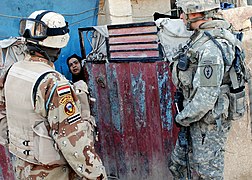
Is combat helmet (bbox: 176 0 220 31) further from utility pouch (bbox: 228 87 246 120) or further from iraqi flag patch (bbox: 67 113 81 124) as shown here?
iraqi flag patch (bbox: 67 113 81 124)

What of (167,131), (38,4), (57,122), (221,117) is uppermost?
(38,4)

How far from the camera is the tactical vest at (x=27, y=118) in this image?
2611 millimetres

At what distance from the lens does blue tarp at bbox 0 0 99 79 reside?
5293 mm

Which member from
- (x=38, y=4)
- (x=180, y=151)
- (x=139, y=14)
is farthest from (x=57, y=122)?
(x=139, y=14)

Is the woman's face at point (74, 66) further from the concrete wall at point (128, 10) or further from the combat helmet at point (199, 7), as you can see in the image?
the combat helmet at point (199, 7)

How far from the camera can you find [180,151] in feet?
11.6

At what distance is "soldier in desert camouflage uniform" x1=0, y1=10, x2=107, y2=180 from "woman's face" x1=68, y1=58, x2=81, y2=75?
245 cm

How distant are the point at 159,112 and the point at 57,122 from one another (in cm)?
189

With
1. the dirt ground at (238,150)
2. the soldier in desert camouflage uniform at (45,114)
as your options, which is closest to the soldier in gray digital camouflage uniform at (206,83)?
the dirt ground at (238,150)

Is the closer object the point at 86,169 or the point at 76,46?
the point at 86,169

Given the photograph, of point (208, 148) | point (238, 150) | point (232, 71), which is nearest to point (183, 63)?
point (232, 71)

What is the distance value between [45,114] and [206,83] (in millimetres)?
1187

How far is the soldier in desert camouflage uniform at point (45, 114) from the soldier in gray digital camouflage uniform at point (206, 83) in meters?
0.89

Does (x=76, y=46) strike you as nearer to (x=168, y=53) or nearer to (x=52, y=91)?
(x=168, y=53)
